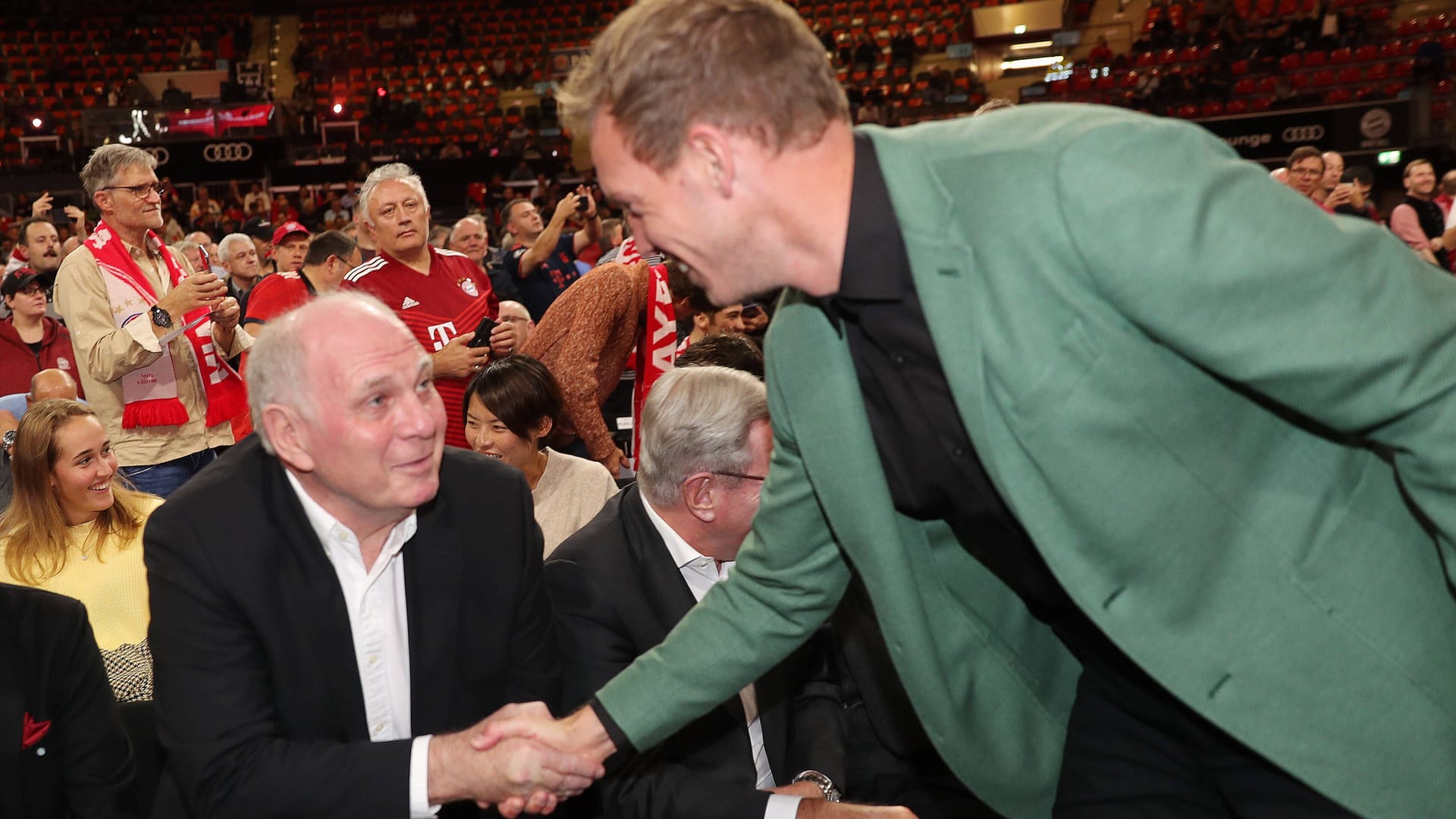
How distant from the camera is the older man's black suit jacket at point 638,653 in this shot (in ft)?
7.76

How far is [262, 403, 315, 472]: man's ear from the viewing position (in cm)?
202

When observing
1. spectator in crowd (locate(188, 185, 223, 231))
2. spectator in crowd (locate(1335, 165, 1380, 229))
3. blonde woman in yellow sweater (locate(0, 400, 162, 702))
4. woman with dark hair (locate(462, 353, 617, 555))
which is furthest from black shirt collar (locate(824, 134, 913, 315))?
spectator in crowd (locate(188, 185, 223, 231))

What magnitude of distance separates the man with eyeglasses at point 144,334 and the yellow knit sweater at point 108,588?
1.42 metres

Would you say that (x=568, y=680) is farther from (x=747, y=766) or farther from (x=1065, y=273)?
(x=1065, y=273)

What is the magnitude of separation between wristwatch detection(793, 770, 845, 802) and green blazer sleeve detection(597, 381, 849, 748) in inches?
24.8

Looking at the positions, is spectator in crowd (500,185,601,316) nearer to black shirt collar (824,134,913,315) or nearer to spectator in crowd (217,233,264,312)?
spectator in crowd (217,233,264,312)

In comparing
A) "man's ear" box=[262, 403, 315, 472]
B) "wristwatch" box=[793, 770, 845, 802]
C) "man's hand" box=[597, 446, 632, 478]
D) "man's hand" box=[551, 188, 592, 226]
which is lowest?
"wristwatch" box=[793, 770, 845, 802]

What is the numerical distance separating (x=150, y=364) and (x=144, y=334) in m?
0.23

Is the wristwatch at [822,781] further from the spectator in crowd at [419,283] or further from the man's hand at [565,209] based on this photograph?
the man's hand at [565,209]

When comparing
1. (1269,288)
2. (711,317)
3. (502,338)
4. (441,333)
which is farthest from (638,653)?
(441,333)

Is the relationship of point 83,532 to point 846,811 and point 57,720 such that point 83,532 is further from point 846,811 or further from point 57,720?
point 846,811

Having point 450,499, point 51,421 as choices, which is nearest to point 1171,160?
point 450,499

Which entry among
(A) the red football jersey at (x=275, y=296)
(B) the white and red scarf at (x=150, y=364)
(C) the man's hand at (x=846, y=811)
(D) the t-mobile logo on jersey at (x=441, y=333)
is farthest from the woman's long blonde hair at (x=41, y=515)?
(A) the red football jersey at (x=275, y=296)

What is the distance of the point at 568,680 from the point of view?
2438 mm
